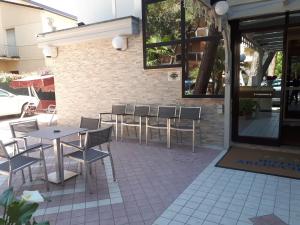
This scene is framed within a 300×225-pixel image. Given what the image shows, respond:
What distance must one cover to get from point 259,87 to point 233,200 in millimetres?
3550

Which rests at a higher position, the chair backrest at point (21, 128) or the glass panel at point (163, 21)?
the glass panel at point (163, 21)

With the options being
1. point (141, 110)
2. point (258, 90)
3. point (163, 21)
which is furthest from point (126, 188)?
point (163, 21)

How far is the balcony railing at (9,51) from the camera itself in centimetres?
1877

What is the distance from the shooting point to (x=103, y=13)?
8.10 metres

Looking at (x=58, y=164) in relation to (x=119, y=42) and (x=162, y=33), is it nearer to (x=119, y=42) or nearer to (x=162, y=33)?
(x=119, y=42)

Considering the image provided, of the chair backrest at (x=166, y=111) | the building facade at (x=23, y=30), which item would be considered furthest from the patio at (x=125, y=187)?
the building facade at (x=23, y=30)

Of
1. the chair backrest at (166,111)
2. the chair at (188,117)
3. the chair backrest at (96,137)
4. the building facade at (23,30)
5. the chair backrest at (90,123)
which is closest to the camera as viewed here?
the chair backrest at (96,137)

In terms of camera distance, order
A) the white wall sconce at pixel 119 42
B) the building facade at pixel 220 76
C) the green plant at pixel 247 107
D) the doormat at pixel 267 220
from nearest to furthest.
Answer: the doormat at pixel 267 220 < the building facade at pixel 220 76 < the green plant at pixel 247 107 < the white wall sconce at pixel 119 42

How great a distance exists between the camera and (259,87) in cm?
631

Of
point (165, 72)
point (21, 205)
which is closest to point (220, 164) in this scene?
point (165, 72)

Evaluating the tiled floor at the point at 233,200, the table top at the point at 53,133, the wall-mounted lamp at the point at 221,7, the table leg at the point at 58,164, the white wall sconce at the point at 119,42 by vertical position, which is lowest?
the tiled floor at the point at 233,200

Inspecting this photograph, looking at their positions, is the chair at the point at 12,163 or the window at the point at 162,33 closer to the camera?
the chair at the point at 12,163

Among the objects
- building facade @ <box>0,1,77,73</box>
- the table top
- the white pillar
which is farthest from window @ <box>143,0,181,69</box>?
building facade @ <box>0,1,77,73</box>

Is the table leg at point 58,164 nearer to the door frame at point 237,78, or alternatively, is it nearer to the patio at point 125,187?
the patio at point 125,187
